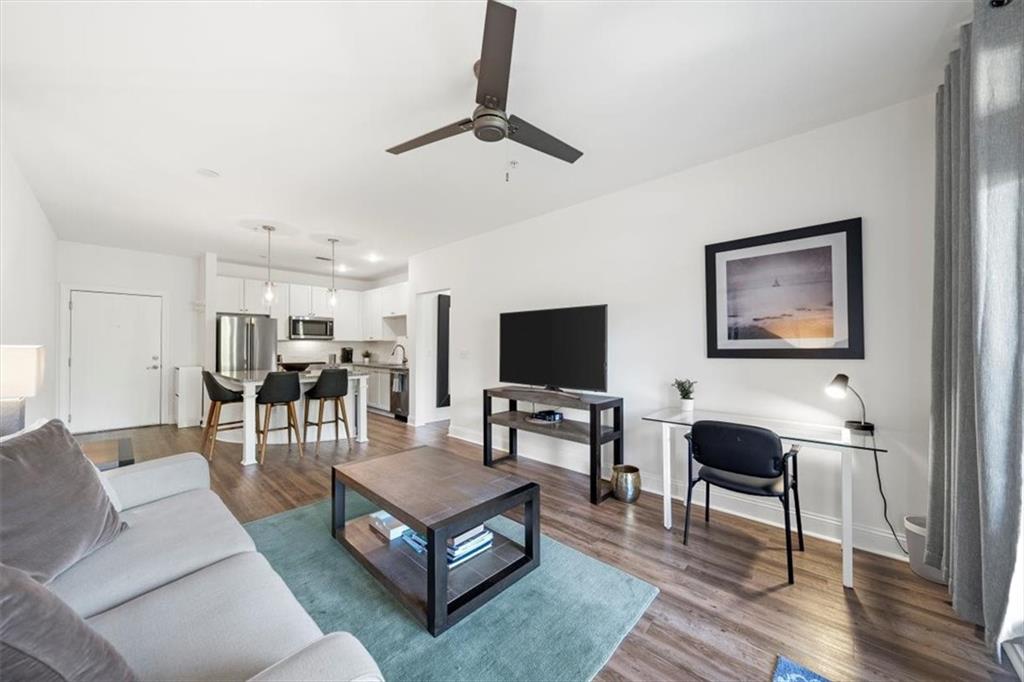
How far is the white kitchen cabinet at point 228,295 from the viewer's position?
232 inches

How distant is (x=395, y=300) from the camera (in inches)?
267

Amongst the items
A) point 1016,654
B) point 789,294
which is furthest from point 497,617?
point 789,294

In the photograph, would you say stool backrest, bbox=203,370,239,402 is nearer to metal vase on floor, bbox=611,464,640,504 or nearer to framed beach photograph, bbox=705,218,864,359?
metal vase on floor, bbox=611,464,640,504

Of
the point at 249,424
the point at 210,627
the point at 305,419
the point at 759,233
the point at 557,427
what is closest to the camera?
the point at 210,627

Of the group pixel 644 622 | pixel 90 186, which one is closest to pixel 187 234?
pixel 90 186

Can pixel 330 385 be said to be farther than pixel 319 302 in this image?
No

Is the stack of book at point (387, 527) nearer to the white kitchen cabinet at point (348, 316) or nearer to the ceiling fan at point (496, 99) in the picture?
the ceiling fan at point (496, 99)

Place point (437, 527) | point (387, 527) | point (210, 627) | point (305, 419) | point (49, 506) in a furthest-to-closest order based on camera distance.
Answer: point (305, 419)
point (387, 527)
point (437, 527)
point (49, 506)
point (210, 627)

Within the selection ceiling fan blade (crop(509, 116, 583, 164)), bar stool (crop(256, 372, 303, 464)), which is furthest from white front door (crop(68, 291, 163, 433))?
ceiling fan blade (crop(509, 116, 583, 164))

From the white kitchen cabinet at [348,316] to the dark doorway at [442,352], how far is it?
73.5 inches

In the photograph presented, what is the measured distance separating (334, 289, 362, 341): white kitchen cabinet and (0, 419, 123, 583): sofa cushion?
5784mm

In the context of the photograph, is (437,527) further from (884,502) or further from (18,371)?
(884,502)

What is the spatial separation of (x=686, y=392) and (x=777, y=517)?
995mm

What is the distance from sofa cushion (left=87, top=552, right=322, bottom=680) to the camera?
3.18ft
